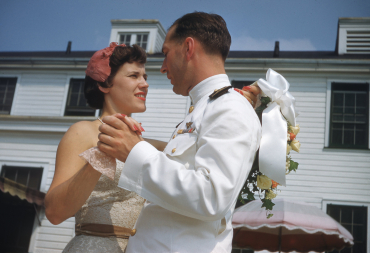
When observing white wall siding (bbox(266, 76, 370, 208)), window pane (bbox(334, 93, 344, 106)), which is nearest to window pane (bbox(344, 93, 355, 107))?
window pane (bbox(334, 93, 344, 106))

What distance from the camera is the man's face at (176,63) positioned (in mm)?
1984

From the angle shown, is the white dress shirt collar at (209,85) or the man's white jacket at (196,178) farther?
the white dress shirt collar at (209,85)

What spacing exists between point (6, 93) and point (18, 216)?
5020 millimetres

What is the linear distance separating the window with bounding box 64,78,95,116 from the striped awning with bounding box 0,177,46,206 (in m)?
3.68

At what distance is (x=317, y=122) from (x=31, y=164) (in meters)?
10.3

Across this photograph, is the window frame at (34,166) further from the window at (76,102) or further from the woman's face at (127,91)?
the woman's face at (127,91)

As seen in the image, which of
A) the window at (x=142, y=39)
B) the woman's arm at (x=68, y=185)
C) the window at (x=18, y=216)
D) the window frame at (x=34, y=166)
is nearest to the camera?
the woman's arm at (x=68, y=185)

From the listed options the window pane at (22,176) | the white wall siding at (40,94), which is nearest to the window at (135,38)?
the white wall siding at (40,94)

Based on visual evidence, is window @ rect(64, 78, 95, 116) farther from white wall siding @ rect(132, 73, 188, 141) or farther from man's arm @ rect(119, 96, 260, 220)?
man's arm @ rect(119, 96, 260, 220)

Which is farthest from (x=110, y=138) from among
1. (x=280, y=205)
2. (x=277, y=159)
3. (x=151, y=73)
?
(x=151, y=73)

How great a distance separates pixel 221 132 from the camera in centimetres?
147

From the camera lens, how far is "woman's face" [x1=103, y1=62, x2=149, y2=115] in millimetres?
2699

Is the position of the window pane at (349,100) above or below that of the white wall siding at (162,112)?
above

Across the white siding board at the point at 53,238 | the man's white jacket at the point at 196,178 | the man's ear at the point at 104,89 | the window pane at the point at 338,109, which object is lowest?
the white siding board at the point at 53,238
